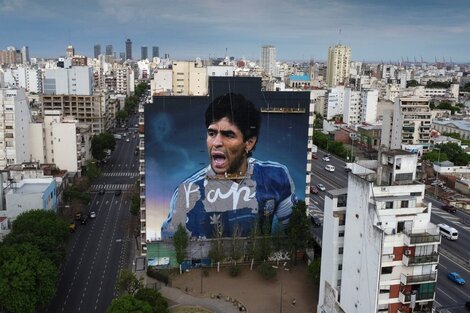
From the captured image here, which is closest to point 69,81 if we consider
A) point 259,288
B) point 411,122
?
point 411,122

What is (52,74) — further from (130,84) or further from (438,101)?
(438,101)

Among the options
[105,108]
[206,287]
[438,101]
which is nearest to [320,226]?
[206,287]

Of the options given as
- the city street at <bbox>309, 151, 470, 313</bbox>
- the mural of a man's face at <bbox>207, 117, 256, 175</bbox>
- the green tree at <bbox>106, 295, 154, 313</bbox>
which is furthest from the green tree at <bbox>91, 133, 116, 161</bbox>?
the green tree at <bbox>106, 295, 154, 313</bbox>

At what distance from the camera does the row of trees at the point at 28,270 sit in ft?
68.8

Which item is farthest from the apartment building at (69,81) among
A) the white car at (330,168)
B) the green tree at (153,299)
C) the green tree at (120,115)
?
the green tree at (153,299)

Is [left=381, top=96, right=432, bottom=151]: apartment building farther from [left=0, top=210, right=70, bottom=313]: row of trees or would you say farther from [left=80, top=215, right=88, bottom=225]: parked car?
[left=0, top=210, right=70, bottom=313]: row of trees

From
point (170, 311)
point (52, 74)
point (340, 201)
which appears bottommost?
point (170, 311)

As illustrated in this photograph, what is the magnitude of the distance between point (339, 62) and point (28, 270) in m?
114

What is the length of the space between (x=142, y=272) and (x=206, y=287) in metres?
4.12

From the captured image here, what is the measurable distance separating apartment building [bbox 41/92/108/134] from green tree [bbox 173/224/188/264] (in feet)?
125

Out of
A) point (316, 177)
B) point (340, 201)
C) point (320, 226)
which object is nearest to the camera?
point (340, 201)

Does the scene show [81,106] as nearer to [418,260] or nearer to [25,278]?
[25,278]

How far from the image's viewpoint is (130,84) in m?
113

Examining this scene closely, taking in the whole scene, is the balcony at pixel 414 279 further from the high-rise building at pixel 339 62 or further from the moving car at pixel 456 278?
the high-rise building at pixel 339 62
